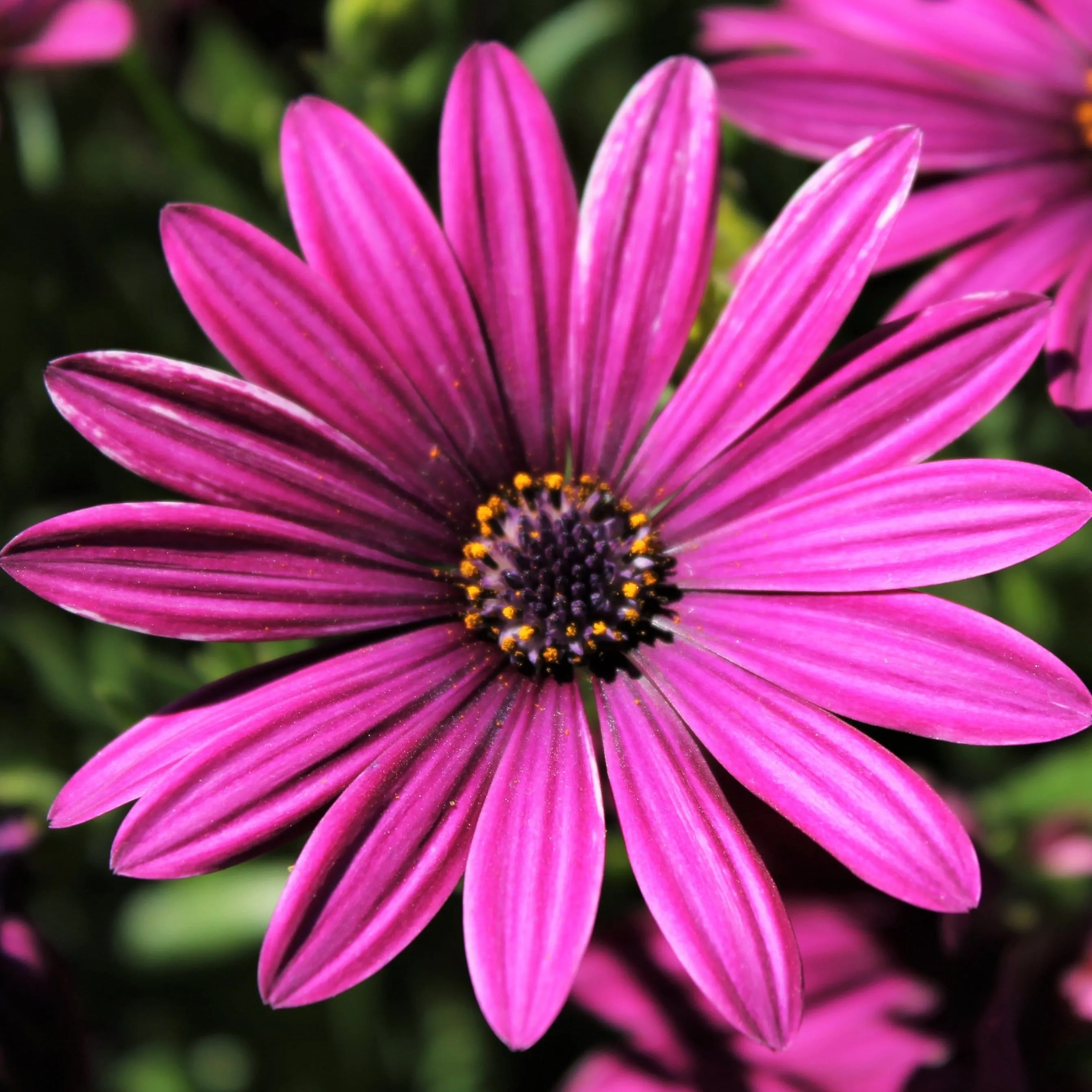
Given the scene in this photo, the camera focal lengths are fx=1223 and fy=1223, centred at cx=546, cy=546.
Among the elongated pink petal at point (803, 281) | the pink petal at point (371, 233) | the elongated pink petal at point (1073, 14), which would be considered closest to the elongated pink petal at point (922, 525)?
the elongated pink petal at point (803, 281)

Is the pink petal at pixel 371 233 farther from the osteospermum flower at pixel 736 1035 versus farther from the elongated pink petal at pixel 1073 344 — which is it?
the osteospermum flower at pixel 736 1035

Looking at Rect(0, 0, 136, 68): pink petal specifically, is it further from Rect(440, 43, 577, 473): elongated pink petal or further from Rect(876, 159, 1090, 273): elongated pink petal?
Rect(876, 159, 1090, 273): elongated pink petal

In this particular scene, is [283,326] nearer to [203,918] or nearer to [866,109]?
[866,109]

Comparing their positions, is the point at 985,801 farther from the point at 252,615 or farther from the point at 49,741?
the point at 49,741

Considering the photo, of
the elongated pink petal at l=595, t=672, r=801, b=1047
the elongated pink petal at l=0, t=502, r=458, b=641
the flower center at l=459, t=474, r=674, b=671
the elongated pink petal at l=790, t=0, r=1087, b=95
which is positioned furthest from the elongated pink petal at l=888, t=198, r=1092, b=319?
the elongated pink petal at l=0, t=502, r=458, b=641

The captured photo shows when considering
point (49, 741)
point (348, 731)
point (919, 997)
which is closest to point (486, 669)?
point (348, 731)

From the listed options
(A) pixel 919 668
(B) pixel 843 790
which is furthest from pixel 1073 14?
(B) pixel 843 790

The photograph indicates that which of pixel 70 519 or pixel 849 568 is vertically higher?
pixel 70 519
